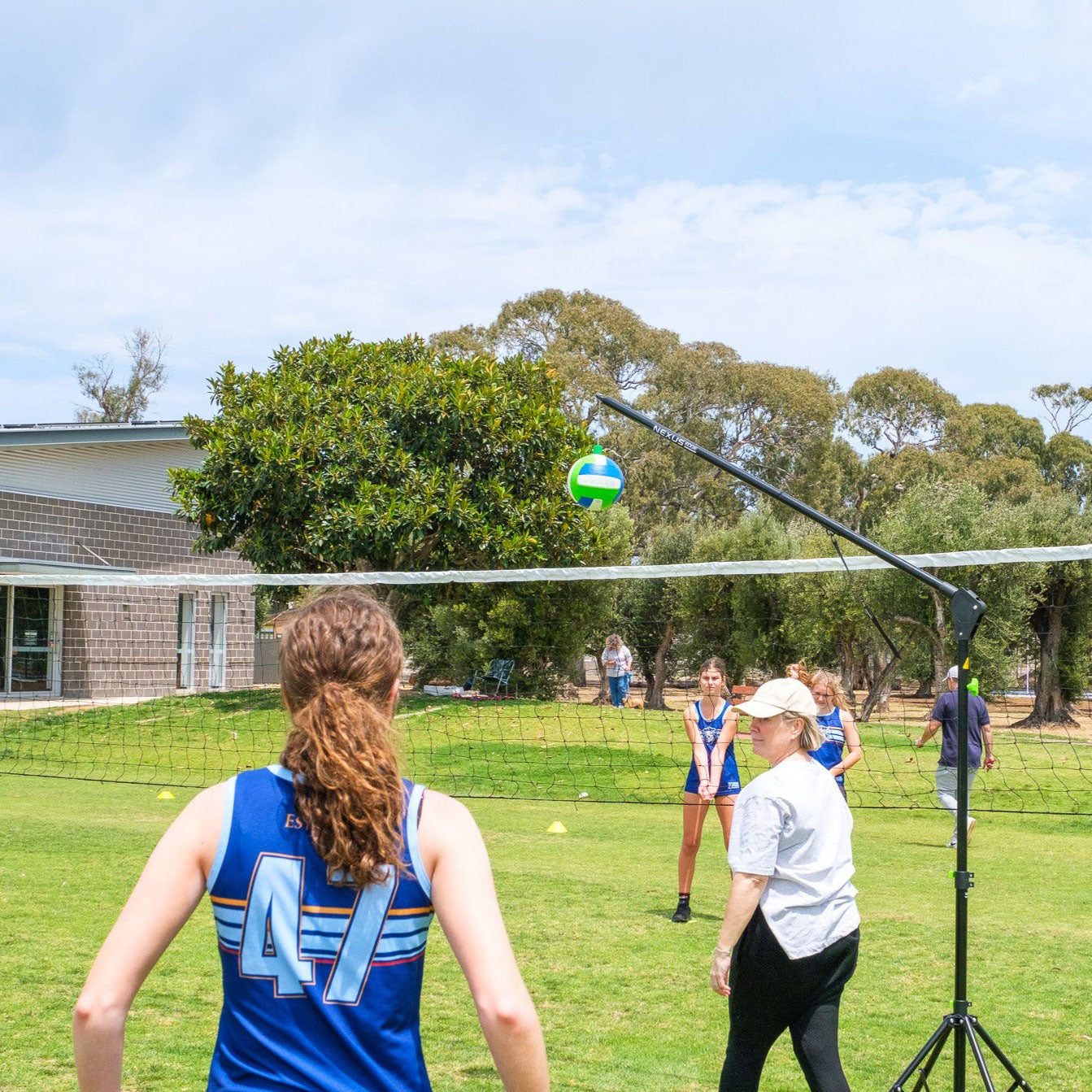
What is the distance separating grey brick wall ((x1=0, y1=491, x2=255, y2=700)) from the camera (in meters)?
24.9

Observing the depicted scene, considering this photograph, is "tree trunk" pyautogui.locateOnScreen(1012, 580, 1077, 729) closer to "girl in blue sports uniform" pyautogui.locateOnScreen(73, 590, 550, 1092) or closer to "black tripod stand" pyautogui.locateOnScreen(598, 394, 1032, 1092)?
"black tripod stand" pyautogui.locateOnScreen(598, 394, 1032, 1092)

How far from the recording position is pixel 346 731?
7.00 feet

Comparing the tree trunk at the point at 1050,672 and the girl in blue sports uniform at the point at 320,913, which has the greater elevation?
the girl in blue sports uniform at the point at 320,913

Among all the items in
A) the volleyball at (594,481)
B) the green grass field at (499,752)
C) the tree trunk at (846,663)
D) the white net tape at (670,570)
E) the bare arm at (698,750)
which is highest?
the volleyball at (594,481)

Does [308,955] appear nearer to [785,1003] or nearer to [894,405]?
[785,1003]

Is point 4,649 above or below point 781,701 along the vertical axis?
below

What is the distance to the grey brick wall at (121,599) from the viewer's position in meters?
24.9

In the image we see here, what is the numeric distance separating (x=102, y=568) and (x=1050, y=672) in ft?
61.9

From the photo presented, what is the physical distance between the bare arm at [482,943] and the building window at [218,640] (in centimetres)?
2736

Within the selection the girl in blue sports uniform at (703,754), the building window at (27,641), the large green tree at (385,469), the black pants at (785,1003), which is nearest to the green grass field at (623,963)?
the girl in blue sports uniform at (703,754)

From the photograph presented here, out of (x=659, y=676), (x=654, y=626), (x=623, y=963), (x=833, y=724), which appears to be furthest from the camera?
(x=654, y=626)

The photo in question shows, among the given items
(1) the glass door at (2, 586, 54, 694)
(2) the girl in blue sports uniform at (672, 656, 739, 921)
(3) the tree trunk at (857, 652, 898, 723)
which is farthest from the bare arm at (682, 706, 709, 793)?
(1) the glass door at (2, 586, 54, 694)

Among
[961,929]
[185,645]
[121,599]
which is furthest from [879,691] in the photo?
[961,929]

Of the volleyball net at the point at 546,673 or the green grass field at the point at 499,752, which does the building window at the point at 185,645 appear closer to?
the volleyball net at the point at 546,673
